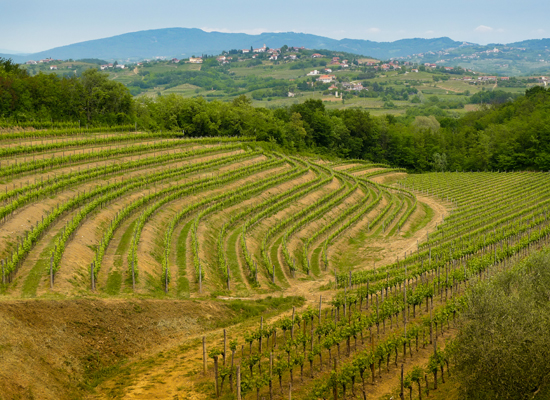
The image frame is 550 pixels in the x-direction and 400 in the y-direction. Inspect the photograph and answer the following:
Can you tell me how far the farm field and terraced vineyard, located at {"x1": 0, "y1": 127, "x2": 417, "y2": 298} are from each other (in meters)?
0.20

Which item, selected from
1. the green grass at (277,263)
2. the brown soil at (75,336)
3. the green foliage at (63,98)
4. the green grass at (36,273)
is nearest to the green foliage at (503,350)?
the brown soil at (75,336)

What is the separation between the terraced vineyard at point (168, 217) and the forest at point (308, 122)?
8.30 meters

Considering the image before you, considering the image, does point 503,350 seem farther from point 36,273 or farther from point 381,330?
point 36,273

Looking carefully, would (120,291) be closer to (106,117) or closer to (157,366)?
(157,366)

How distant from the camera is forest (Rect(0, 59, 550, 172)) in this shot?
73.2 meters

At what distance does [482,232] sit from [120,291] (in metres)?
33.0

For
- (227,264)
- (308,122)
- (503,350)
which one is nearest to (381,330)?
(503,350)

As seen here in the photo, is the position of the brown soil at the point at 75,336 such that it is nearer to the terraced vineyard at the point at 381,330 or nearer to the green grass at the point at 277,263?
the terraced vineyard at the point at 381,330

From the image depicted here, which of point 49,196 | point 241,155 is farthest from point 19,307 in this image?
point 241,155

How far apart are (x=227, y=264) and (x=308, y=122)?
7392cm

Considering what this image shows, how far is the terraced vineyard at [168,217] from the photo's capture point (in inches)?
1213

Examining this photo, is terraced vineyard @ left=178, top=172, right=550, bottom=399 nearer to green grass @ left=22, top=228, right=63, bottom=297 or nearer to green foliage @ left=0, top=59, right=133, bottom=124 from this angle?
green grass @ left=22, top=228, right=63, bottom=297

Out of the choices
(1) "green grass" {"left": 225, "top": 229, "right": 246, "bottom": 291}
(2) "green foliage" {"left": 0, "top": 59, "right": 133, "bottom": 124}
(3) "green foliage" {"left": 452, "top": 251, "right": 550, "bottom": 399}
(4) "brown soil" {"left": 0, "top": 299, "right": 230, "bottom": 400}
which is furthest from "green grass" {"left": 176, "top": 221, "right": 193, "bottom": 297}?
(2) "green foliage" {"left": 0, "top": 59, "right": 133, "bottom": 124}

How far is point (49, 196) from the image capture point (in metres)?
41.0
